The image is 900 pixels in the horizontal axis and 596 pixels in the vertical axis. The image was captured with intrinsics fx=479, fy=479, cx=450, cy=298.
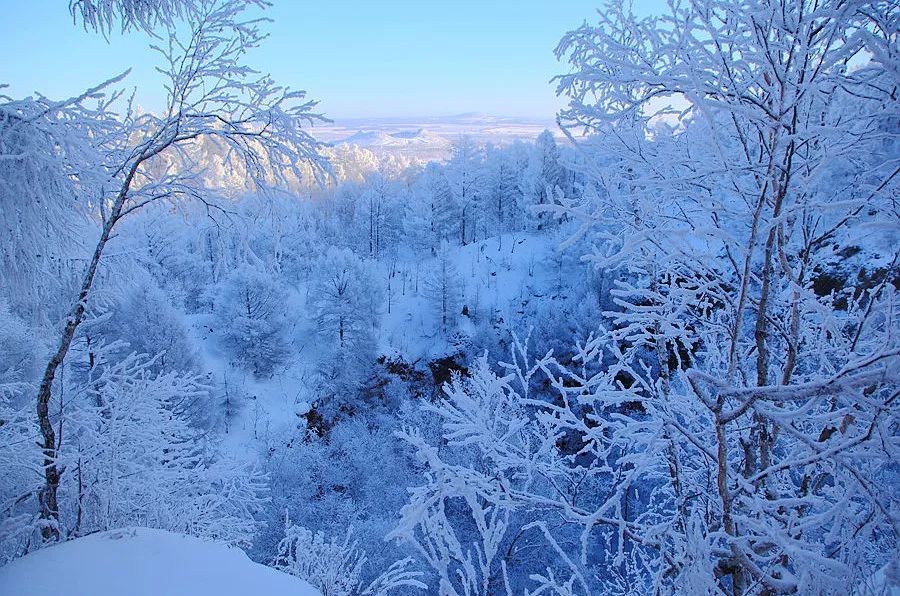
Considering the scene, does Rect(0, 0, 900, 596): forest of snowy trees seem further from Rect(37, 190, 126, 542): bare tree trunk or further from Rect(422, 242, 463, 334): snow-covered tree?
Rect(422, 242, 463, 334): snow-covered tree

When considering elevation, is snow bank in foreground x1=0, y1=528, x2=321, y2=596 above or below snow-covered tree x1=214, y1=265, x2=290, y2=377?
above

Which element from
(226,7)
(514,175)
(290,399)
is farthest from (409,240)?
(226,7)

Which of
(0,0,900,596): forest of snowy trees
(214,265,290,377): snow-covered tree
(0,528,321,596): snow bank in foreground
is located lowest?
(214,265,290,377): snow-covered tree

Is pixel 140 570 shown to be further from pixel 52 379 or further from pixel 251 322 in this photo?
pixel 251 322

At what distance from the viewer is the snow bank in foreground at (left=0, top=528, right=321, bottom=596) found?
2752 mm

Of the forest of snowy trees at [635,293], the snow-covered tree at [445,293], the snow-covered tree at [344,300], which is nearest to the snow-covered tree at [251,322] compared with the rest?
the snow-covered tree at [344,300]

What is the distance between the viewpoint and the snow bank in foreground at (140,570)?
9.03 feet

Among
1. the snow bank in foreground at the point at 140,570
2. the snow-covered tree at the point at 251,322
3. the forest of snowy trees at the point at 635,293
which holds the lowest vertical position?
the snow-covered tree at the point at 251,322

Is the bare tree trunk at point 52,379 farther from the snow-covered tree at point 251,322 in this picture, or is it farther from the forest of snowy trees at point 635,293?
the snow-covered tree at point 251,322

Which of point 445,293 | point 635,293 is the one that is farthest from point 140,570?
point 445,293

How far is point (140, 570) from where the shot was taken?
2.96 metres

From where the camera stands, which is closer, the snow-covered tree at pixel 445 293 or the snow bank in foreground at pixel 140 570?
the snow bank in foreground at pixel 140 570

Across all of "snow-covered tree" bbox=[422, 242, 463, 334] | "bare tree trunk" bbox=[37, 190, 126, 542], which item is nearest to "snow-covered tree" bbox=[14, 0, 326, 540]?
"bare tree trunk" bbox=[37, 190, 126, 542]

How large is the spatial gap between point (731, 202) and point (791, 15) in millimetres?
1122
